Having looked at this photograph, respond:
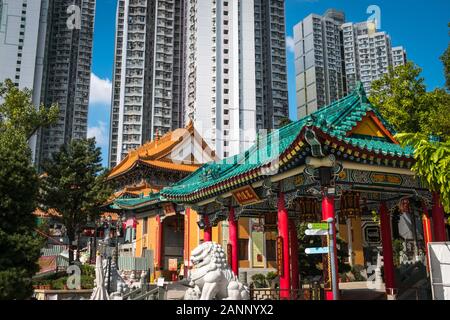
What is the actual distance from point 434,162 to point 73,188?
81.2 feet

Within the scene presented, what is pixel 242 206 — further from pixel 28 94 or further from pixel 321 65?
pixel 321 65

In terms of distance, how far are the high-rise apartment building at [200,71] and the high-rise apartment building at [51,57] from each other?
33.7 ft

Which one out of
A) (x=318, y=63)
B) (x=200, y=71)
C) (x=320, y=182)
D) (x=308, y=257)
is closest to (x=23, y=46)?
(x=200, y=71)

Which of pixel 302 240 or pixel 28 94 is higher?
pixel 28 94

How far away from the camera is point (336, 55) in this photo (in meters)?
94.9

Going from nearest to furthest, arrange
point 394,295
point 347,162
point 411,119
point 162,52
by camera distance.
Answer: point 347,162 → point 394,295 → point 411,119 → point 162,52

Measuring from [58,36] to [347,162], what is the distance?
295ft

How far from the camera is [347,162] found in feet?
45.6

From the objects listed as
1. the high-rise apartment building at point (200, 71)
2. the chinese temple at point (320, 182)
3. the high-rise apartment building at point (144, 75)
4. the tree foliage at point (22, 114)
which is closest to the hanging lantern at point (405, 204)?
the chinese temple at point (320, 182)

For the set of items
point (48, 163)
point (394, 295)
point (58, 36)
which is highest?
point (58, 36)

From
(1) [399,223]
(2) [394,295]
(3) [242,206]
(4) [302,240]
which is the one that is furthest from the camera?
(1) [399,223]

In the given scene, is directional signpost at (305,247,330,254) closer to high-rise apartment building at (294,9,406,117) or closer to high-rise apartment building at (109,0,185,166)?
high-rise apartment building at (109,0,185,166)

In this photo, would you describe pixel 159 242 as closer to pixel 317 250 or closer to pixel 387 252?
pixel 387 252

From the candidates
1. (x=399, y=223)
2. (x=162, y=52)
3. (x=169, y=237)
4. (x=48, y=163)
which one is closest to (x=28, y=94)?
(x=48, y=163)
